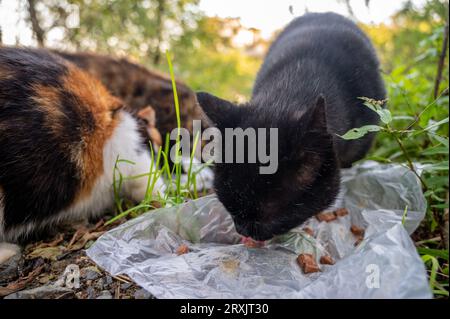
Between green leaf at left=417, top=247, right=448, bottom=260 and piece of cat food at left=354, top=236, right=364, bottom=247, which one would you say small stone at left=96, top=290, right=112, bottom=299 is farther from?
green leaf at left=417, top=247, right=448, bottom=260

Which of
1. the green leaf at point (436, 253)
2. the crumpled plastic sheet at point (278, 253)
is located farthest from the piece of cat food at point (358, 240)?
the green leaf at point (436, 253)

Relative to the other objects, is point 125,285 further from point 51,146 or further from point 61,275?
point 51,146

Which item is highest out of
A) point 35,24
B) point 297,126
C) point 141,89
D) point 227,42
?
point 227,42

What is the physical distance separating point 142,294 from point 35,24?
9.19 ft

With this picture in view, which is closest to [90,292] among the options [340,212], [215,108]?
[215,108]

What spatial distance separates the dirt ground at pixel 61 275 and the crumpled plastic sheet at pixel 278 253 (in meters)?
0.07

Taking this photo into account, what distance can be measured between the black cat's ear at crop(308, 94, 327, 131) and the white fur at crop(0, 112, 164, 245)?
0.99 meters

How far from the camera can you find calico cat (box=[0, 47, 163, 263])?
166 cm

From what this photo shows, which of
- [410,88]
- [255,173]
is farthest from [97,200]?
[410,88]

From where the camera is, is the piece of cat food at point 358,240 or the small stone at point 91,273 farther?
the piece of cat food at point 358,240

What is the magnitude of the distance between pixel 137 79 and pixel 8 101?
1428 millimetres

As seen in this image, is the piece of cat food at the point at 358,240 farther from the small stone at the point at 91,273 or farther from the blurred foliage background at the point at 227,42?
the small stone at the point at 91,273

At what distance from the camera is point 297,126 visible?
1.43m

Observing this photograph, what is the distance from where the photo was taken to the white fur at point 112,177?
6.31 ft
